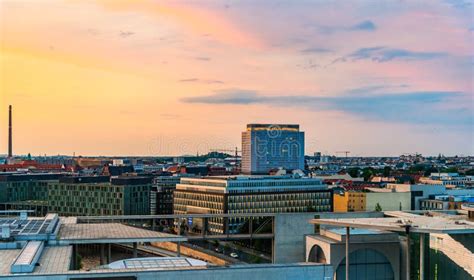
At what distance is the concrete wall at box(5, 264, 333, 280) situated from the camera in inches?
1147

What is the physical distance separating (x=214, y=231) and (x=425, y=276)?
213 ft

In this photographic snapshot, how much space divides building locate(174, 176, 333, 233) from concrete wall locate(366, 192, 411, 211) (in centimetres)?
1706

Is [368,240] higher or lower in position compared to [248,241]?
higher

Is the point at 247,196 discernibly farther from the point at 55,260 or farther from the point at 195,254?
the point at 55,260

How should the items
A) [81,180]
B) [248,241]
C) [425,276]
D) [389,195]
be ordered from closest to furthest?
1. [425,276]
2. [248,241]
3. [389,195]
4. [81,180]

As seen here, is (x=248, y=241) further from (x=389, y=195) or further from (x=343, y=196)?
(x=343, y=196)

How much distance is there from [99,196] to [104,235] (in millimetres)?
85427

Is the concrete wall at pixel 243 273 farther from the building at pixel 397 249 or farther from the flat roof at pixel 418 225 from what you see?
the building at pixel 397 249

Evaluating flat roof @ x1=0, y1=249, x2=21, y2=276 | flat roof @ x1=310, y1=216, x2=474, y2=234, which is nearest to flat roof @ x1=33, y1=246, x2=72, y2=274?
flat roof @ x1=0, y1=249, x2=21, y2=276

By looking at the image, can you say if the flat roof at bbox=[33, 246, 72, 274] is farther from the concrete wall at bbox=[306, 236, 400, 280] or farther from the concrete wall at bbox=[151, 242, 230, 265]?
the concrete wall at bbox=[151, 242, 230, 265]

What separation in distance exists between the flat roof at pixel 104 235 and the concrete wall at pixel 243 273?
29.7ft

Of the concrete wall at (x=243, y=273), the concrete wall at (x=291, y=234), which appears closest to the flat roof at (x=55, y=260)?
the concrete wall at (x=243, y=273)


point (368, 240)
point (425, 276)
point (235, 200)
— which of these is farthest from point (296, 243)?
point (235, 200)

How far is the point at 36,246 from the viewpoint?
3291 cm
